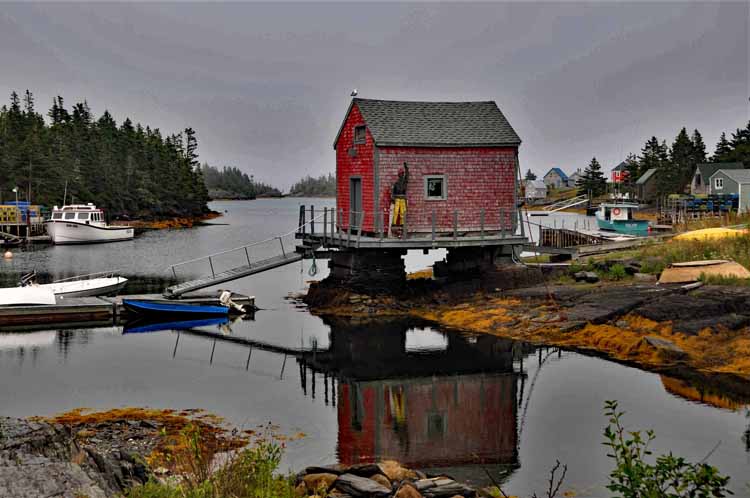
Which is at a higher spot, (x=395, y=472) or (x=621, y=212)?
(x=621, y=212)

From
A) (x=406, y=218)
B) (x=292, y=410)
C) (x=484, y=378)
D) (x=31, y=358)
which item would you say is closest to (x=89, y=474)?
(x=292, y=410)

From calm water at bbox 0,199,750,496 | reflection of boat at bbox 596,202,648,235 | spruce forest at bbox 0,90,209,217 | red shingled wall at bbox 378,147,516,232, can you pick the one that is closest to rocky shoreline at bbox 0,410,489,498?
calm water at bbox 0,199,750,496

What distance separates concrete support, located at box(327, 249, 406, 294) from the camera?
111 feet

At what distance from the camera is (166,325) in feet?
104

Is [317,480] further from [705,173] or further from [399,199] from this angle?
[705,173]

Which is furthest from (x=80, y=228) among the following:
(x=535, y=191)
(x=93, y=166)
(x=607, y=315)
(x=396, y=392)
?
(x=535, y=191)

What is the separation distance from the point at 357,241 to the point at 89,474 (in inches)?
844

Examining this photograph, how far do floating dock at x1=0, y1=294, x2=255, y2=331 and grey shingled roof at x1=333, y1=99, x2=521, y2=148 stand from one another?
10755 millimetres

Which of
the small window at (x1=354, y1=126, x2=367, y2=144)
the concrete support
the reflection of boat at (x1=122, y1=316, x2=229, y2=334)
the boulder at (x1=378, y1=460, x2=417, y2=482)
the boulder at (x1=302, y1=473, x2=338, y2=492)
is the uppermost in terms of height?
the small window at (x1=354, y1=126, x2=367, y2=144)

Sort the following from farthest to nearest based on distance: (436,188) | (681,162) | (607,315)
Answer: (681,162)
(436,188)
(607,315)

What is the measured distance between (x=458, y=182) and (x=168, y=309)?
1293cm

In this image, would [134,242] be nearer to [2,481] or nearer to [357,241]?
[357,241]

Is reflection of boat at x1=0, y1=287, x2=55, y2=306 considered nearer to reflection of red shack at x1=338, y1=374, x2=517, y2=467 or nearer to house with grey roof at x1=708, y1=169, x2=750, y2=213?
reflection of red shack at x1=338, y1=374, x2=517, y2=467

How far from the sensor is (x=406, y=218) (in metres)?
33.1
